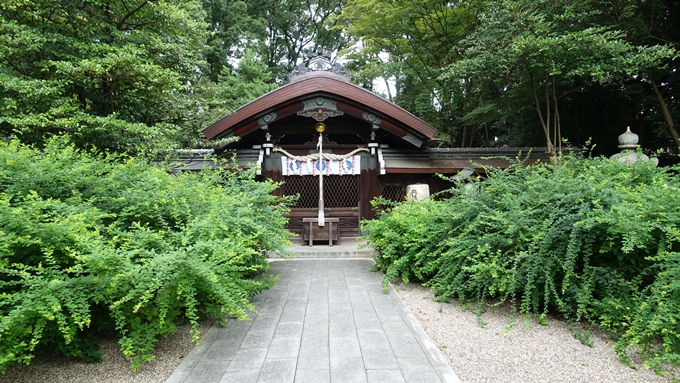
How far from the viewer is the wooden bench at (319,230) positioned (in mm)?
9531

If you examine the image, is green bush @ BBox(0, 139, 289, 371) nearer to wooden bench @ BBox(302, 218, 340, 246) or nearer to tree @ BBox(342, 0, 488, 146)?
wooden bench @ BBox(302, 218, 340, 246)

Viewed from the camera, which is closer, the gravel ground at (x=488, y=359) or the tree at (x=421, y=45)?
the gravel ground at (x=488, y=359)

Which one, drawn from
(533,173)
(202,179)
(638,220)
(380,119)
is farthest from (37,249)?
(380,119)

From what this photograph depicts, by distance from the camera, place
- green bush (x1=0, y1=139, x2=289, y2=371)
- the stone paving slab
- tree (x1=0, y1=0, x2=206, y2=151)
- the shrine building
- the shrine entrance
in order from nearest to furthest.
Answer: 1. green bush (x1=0, y1=139, x2=289, y2=371)
2. the stone paving slab
3. tree (x1=0, y1=0, x2=206, y2=151)
4. the shrine building
5. the shrine entrance

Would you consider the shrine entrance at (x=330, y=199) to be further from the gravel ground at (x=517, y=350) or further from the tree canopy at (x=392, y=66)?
the gravel ground at (x=517, y=350)

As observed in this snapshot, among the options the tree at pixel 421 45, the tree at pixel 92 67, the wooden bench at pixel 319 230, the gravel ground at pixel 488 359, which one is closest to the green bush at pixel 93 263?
the gravel ground at pixel 488 359

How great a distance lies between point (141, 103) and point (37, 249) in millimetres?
6000

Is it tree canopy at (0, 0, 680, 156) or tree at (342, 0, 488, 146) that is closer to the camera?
tree canopy at (0, 0, 680, 156)

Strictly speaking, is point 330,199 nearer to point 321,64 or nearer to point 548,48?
point 321,64

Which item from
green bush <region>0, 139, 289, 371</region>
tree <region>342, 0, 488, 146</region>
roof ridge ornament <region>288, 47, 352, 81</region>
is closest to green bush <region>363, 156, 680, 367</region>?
green bush <region>0, 139, 289, 371</region>

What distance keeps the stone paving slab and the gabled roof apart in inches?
229

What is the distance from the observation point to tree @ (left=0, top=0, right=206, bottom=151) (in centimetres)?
600

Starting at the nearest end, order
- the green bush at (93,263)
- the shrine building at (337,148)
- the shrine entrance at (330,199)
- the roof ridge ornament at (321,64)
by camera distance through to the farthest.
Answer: the green bush at (93,263)
the shrine building at (337,148)
the shrine entrance at (330,199)
the roof ridge ornament at (321,64)

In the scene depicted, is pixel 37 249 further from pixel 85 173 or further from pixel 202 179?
pixel 202 179
